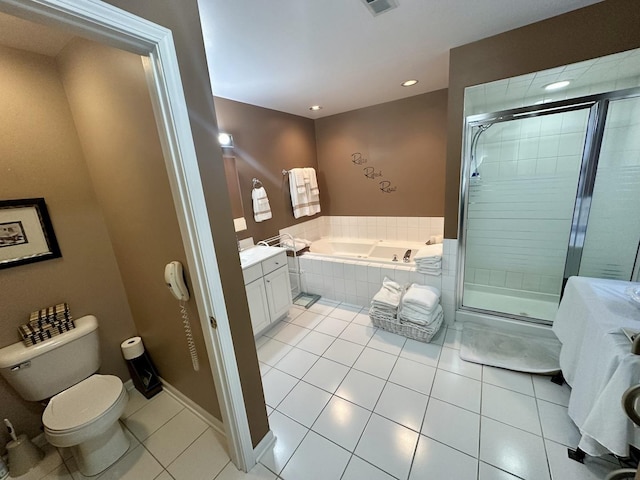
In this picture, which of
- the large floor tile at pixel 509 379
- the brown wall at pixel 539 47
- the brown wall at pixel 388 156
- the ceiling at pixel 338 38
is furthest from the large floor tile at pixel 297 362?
the ceiling at pixel 338 38

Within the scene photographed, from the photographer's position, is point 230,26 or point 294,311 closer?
point 230,26

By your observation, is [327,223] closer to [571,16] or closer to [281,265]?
[281,265]

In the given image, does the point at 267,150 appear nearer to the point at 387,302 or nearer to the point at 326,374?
the point at 387,302

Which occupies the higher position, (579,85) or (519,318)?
(579,85)

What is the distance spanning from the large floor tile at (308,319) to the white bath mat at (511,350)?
135 centimetres

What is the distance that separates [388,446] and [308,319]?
4.72 feet

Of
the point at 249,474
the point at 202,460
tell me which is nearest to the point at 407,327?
the point at 249,474

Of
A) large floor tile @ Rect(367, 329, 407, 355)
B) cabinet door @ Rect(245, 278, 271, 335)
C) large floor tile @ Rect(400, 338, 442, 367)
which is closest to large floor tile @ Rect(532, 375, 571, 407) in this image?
large floor tile @ Rect(400, 338, 442, 367)

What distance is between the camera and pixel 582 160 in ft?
6.44

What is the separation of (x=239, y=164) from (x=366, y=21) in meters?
1.80

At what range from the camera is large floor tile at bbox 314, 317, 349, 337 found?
2443 mm

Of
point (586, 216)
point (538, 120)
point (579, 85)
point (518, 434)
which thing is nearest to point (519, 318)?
point (586, 216)

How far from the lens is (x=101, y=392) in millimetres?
1438

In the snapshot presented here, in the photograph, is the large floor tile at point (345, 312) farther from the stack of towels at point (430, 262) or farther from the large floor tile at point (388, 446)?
the large floor tile at point (388, 446)
